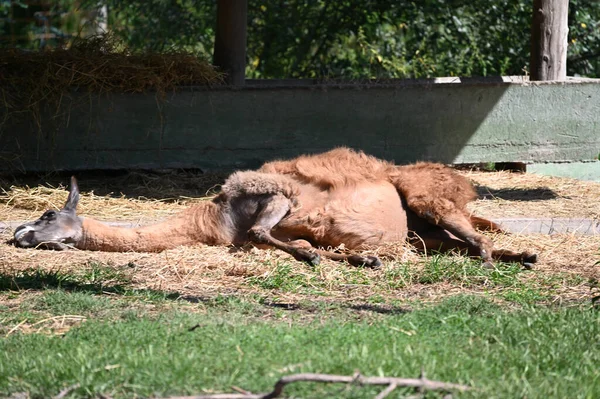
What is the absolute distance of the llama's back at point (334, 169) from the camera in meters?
7.74

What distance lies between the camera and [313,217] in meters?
7.58

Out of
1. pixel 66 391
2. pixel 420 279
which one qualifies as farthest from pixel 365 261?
pixel 66 391

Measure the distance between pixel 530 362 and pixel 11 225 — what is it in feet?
18.5

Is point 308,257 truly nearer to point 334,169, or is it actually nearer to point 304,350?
point 334,169

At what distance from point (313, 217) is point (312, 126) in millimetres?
3241

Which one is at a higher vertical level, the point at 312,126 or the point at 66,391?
the point at 312,126

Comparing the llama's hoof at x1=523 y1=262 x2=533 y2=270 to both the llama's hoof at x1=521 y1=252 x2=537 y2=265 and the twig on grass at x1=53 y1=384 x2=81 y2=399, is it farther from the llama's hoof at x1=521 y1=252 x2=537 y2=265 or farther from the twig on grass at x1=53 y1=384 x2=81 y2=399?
the twig on grass at x1=53 y1=384 x2=81 y2=399

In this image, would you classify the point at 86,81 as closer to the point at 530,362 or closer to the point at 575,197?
the point at 575,197

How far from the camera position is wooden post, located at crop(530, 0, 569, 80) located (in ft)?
36.6

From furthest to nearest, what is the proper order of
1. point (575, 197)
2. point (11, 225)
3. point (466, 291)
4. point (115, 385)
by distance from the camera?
point (575, 197)
point (11, 225)
point (466, 291)
point (115, 385)

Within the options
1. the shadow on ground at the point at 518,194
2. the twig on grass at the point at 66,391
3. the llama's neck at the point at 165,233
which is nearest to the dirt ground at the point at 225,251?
the shadow on ground at the point at 518,194

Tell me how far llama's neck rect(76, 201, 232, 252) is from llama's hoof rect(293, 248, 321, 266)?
0.80 m

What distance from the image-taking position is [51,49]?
1064cm

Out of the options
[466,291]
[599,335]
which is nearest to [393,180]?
[466,291]
